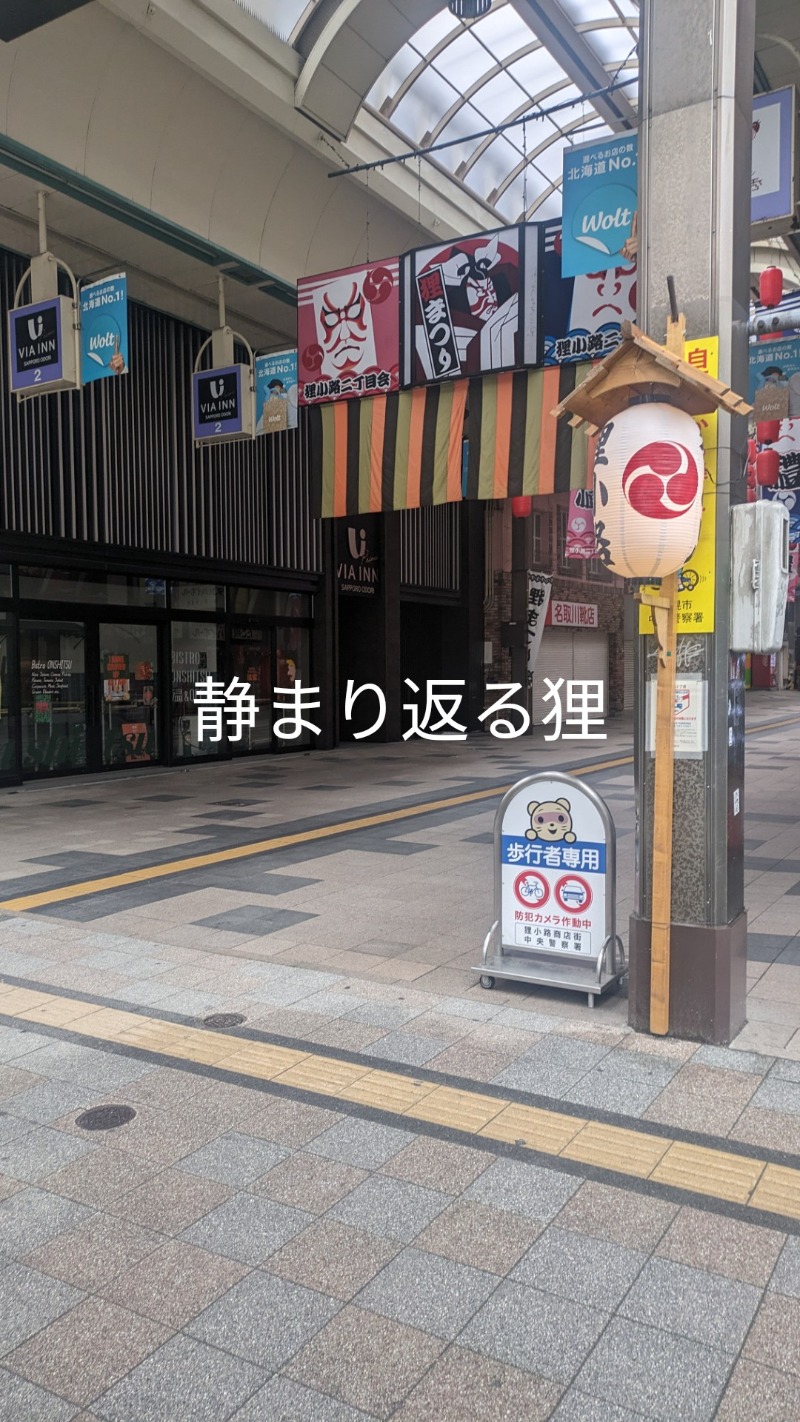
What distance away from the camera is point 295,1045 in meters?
4.90

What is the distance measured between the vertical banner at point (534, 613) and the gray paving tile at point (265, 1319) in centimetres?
2303

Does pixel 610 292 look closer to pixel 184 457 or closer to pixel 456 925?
pixel 456 925

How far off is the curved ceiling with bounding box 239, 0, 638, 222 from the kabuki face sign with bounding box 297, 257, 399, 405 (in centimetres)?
193

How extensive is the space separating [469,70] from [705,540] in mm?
12724

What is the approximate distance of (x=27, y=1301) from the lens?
2.99 metres

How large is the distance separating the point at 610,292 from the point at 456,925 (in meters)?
6.92

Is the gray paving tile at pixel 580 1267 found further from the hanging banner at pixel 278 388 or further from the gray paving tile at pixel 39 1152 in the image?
the hanging banner at pixel 278 388

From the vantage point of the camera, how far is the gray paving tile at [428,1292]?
9.40 feet

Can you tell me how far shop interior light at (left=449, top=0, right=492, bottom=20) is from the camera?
11.7 meters

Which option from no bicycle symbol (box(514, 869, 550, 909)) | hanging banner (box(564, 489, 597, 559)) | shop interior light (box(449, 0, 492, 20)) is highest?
shop interior light (box(449, 0, 492, 20))

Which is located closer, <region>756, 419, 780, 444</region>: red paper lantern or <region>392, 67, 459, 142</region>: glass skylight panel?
<region>756, 419, 780, 444</region>: red paper lantern

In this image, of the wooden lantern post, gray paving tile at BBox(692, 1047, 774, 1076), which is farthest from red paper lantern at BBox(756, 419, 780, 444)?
gray paving tile at BBox(692, 1047, 774, 1076)

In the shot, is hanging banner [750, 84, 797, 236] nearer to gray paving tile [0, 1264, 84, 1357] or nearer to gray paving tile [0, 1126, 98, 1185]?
gray paving tile [0, 1126, 98, 1185]

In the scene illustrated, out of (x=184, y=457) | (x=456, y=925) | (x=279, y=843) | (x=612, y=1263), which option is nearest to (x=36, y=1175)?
(x=612, y=1263)
